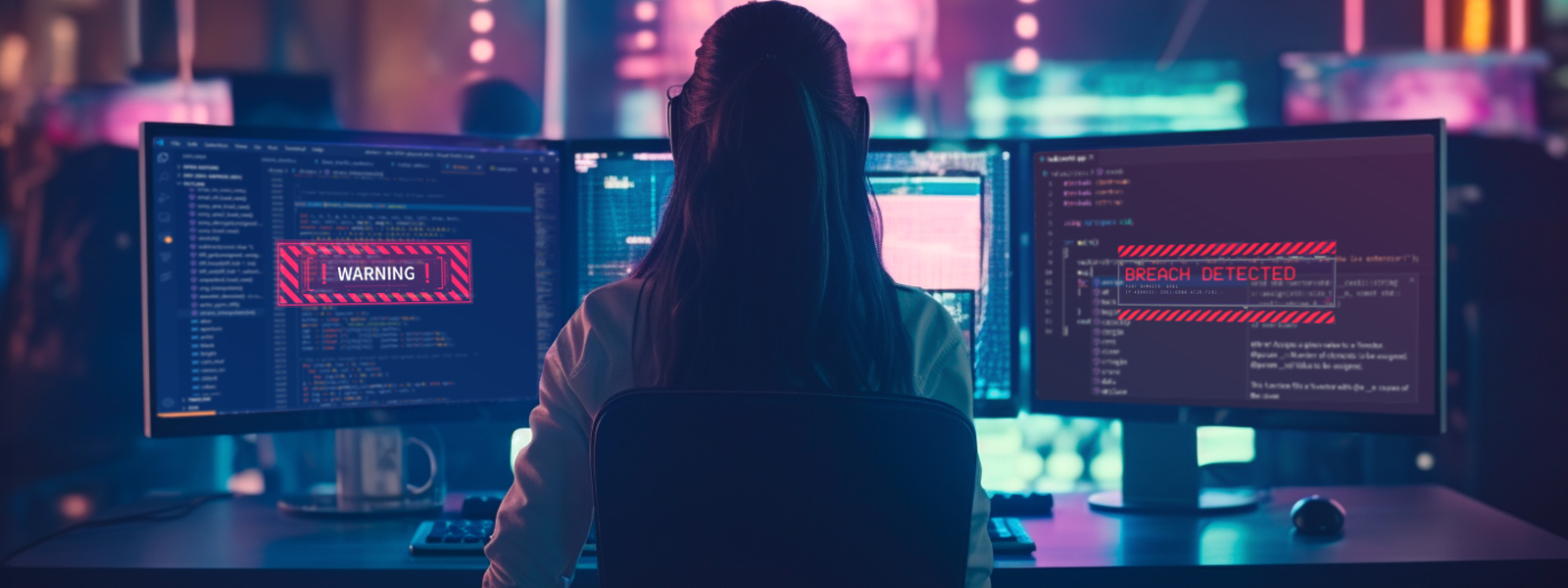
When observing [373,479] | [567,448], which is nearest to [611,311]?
[567,448]

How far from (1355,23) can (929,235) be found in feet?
2.72

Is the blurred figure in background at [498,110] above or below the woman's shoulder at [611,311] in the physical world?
above

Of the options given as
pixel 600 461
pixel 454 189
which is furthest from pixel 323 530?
pixel 600 461

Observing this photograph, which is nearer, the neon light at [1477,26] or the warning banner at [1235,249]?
the warning banner at [1235,249]

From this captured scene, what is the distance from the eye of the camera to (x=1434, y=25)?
65.7 inches

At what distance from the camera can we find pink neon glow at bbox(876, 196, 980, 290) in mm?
1484

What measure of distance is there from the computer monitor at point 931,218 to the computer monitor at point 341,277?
0.08 meters

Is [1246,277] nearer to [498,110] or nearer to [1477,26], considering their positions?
[1477,26]

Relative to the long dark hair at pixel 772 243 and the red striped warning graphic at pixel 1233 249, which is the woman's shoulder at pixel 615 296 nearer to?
the long dark hair at pixel 772 243

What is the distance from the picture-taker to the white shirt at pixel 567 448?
3.05ft

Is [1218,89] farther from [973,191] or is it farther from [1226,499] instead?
[1226,499]

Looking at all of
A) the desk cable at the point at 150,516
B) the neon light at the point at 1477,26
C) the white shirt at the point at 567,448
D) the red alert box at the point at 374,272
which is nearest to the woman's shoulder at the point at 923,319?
the white shirt at the point at 567,448

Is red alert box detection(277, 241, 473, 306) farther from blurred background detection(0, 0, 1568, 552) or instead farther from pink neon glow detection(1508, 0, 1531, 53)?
pink neon glow detection(1508, 0, 1531, 53)

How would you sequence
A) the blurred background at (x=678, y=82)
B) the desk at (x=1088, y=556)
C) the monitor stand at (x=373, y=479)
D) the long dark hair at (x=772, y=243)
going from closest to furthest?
the long dark hair at (x=772, y=243), the desk at (x=1088, y=556), the monitor stand at (x=373, y=479), the blurred background at (x=678, y=82)
